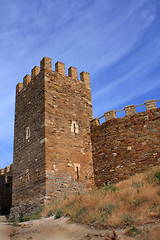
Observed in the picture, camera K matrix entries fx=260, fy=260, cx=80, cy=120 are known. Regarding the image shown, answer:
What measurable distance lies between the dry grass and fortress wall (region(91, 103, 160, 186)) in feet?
8.10

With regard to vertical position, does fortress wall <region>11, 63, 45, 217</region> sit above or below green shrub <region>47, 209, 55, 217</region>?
above

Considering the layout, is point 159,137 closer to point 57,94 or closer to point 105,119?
point 105,119

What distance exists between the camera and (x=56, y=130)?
13.9m

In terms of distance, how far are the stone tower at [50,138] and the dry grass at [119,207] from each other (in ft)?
7.67

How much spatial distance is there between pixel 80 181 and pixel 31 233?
19.6ft

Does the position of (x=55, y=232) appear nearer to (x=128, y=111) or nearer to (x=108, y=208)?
(x=108, y=208)

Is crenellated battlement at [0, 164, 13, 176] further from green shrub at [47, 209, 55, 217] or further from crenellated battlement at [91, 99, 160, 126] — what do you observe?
green shrub at [47, 209, 55, 217]

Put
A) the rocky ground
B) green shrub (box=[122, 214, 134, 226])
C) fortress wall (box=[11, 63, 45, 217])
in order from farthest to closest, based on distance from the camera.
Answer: fortress wall (box=[11, 63, 45, 217]) < green shrub (box=[122, 214, 134, 226]) < the rocky ground

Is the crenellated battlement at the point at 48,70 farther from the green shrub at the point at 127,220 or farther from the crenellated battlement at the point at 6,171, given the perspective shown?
the green shrub at the point at 127,220

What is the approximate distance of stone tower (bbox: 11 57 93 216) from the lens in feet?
42.7

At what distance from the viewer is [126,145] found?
45.7 ft

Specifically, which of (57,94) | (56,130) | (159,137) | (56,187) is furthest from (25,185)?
(159,137)

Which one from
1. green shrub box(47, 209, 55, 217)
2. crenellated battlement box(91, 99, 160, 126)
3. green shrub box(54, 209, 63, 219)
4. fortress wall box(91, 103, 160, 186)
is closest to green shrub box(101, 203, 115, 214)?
green shrub box(54, 209, 63, 219)

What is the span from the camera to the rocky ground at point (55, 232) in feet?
23.6
